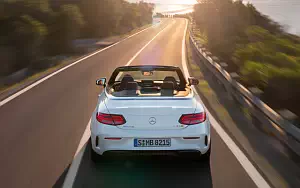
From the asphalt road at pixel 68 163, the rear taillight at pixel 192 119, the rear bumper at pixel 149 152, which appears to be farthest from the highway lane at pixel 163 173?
the rear taillight at pixel 192 119

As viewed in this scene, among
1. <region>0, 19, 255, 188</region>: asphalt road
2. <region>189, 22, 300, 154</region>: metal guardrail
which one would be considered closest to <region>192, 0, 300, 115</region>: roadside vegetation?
<region>189, 22, 300, 154</region>: metal guardrail

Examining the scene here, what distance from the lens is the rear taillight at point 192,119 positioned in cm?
594

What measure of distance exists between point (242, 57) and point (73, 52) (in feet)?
62.7

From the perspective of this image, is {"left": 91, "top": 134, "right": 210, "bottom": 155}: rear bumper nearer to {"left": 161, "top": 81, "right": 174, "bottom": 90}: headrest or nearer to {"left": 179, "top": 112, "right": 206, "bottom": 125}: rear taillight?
{"left": 179, "top": 112, "right": 206, "bottom": 125}: rear taillight

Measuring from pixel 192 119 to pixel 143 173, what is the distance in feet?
3.28

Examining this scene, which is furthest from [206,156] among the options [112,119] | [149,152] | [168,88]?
[112,119]

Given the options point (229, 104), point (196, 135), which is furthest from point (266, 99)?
point (196, 135)

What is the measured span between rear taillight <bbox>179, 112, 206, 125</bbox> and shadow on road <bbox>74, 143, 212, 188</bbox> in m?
0.54

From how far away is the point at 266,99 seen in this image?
11539 mm

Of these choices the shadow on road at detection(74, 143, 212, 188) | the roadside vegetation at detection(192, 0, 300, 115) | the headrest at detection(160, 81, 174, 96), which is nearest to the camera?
the shadow on road at detection(74, 143, 212, 188)

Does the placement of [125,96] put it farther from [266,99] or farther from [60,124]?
[266,99]

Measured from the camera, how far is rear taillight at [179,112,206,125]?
234 inches

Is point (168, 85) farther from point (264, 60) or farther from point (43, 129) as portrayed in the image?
point (264, 60)

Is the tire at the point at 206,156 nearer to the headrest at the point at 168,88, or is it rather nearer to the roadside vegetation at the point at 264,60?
the headrest at the point at 168,88
